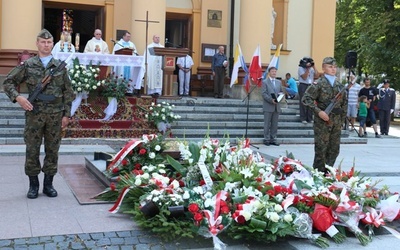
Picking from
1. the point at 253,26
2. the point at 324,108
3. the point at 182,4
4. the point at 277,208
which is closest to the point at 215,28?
the point at 182,4

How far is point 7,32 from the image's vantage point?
14.2 meters

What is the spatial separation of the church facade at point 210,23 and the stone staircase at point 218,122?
2324mm

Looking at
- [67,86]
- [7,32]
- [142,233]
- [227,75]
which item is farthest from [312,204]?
[227,75]

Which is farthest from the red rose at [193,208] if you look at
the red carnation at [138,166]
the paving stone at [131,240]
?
the red carnation at [138,166]

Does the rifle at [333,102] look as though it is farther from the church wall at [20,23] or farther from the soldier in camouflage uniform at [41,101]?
the church wall at [20,23]

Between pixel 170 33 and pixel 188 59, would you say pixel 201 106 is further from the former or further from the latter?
pixel 170 33

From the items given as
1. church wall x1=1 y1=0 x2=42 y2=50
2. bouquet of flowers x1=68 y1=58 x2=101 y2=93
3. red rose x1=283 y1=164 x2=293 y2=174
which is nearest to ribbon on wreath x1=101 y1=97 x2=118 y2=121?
bouquet of flowers x1=68 y1=58 x2=101 y2=93

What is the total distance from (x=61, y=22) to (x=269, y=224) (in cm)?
1633

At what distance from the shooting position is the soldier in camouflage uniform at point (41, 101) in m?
6.42

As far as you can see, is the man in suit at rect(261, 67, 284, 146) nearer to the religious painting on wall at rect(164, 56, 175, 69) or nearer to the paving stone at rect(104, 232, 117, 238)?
the religious painting on wall at rect(164, 56, 175, 69)

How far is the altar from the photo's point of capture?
1269cm

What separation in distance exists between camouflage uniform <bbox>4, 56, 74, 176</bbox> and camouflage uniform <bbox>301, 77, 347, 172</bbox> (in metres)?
3.55

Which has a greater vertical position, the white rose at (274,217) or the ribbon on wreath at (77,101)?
the ribbon on wreath at (77,101)

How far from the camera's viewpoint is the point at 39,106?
21.0ft
